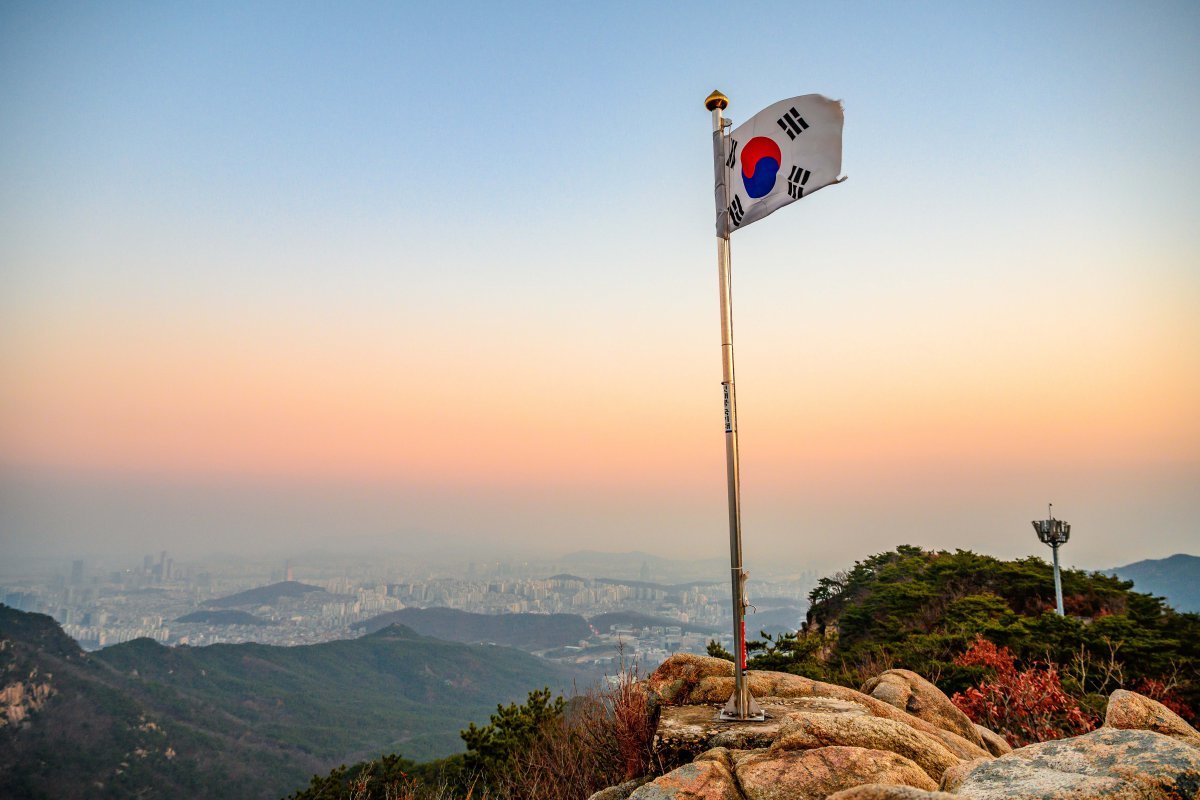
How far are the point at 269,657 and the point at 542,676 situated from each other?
62503 mm

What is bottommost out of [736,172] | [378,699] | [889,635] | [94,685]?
[378,699]

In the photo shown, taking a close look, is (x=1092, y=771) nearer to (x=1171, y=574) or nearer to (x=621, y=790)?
(x=621, y=790)

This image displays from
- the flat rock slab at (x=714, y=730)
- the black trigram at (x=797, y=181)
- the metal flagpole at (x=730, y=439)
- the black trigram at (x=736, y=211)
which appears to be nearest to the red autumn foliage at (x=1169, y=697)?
the flat rock slab at (x=714, y=730)

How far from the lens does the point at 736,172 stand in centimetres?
757

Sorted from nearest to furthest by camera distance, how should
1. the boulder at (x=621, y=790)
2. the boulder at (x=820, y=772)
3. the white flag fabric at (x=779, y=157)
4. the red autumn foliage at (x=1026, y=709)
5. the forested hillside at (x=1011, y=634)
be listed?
1. the boulder at (x=820, y=772)
2. the boulder at (x=621, y=790)
3. the white flag fabric at (x=779, y=157)
4. the red autumn foliage at (x=1026, y=709)
5. the forested hillside at (x=1011, y=634)

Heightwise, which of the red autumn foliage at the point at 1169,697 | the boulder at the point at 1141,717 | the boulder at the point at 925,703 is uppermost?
the boulder at the point at 1141,717

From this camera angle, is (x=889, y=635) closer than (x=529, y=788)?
No

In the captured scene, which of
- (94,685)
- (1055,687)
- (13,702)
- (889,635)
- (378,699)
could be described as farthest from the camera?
(378,699)

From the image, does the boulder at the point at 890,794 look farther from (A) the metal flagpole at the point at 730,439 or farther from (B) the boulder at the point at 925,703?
(B) the boulder at the point at 925,703

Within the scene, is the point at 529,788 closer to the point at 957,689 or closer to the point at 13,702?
the point at 957,689

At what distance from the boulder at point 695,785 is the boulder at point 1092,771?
59.7 inches

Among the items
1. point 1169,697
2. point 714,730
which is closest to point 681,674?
point 714,730

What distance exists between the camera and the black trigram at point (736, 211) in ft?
24.6

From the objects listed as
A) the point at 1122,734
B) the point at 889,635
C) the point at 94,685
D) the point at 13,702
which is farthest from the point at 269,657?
the point at 1122,734
